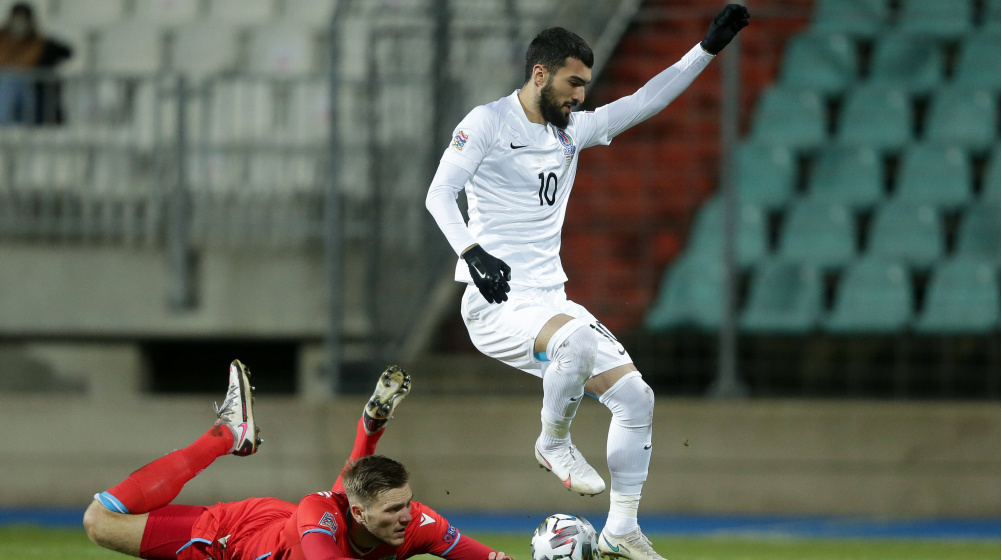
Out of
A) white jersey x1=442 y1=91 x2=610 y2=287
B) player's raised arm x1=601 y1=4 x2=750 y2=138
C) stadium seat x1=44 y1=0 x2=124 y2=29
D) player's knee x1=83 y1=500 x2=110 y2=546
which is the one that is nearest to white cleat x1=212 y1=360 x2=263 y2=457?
player's knee x1=83 y1=500 x2=110 y2=546

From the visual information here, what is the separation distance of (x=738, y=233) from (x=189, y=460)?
4869mm

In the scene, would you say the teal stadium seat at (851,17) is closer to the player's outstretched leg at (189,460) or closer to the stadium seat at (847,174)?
the stadium seat at (847,174)

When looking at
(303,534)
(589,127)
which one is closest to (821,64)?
(589,127)

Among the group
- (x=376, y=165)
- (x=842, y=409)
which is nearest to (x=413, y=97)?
(x=376, y=165)

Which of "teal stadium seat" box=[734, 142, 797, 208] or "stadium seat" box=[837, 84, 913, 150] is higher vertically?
"stadium seat" box=[837, 84, 913, 150]

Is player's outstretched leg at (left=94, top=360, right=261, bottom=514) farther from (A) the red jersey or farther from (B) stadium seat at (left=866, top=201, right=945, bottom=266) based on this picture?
(B) stadium seat at (left=866, top=201, right=945, bottom=266)

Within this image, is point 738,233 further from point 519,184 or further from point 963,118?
point 519,184

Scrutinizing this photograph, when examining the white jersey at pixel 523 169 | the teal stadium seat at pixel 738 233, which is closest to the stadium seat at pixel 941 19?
the teal stadium seat at pixel 738 233

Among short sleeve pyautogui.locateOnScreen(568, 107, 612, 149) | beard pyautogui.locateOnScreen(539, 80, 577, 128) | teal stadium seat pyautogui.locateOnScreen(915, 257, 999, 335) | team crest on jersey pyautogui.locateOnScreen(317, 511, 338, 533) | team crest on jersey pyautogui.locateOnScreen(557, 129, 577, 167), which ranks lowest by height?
team crest on jersey pyautogui.locateOnScreen(317, 511, 338, 533)

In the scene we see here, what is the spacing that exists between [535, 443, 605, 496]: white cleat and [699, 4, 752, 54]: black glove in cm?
162

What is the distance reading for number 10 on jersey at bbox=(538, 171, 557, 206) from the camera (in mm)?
4906

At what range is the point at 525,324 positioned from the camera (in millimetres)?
4840

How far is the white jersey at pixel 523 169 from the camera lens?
4.77 m

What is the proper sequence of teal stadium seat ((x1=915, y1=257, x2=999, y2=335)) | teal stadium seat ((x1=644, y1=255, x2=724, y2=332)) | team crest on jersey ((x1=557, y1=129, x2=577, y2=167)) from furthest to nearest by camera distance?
teal stadium seat ((x1=644, y1=255, x2=724, y2=332)) < teal stadium seat ((x1=915, y1=257, x2=999, y2=335)) < team crest on jersey ((x1=557, y1=129, x2=577, y2=167))
